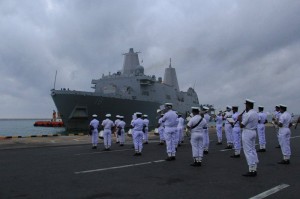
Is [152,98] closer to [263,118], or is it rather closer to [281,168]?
[263,118]

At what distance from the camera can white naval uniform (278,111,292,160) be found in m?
9.57

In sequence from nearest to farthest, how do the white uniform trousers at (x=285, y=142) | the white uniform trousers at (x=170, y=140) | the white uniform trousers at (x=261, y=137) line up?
the white uniform trousers at (x=285, y=142), the white uniform trousers at (x=170, y=140), the white uniform trousers at (x=261, y=137)

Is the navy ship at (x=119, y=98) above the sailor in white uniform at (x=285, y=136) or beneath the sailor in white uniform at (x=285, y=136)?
above

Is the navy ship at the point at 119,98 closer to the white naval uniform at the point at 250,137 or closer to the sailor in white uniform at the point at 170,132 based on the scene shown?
the sailor in white uniform at the point at 170,132

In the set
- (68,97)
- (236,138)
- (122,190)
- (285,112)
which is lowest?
(122,190)

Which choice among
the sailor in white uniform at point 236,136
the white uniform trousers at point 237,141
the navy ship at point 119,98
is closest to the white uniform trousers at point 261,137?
the sailor in white uniform at point 236,136

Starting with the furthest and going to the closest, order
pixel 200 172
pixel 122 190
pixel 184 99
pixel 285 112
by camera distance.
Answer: pixel 184 99, pixel 285 112, pixel 200 172, pixel 122 190

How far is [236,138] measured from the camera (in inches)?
473

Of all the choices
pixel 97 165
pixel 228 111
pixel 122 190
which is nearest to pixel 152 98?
pixel 228 111

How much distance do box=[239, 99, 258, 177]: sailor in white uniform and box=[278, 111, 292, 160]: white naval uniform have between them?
2.48 m

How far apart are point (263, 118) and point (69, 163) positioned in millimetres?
9139

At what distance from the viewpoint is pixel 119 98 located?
37.4 metres

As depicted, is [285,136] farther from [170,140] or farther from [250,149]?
[170,140]

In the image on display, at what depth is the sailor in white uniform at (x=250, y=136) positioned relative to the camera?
292 inches
